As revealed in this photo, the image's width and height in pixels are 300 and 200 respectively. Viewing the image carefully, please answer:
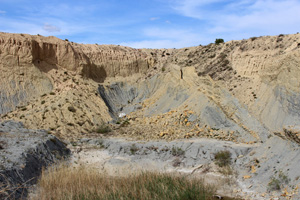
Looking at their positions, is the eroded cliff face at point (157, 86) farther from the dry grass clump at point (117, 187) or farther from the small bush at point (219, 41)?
the dry grass clump at point (117, 187)

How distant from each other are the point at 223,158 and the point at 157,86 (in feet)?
57.6

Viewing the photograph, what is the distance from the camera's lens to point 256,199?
1370 cm

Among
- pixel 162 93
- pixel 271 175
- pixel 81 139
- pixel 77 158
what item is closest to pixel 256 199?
pixel 271 175

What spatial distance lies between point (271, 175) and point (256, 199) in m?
1.51

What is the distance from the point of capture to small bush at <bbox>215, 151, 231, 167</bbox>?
1735 centimetres

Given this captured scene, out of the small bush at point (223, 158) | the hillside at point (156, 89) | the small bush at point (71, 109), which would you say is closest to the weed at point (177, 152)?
the small bush at point (223, 158)

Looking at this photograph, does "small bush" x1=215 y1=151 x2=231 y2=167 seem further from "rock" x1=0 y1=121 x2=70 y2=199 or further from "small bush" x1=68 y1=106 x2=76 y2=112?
"small bush" x1=68 y1=106 x2=76 y2=112

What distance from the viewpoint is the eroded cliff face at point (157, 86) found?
22.6 metres

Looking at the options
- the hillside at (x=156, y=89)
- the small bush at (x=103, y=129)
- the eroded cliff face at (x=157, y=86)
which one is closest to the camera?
the hillside at (x=156, y=89)

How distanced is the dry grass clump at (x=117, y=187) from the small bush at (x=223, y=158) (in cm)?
421

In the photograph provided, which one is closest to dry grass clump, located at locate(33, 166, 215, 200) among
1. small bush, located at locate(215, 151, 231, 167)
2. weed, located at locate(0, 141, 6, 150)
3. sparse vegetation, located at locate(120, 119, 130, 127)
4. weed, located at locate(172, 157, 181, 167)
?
small bush, located at locate(215, 151, 231, 167)

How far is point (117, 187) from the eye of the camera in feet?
39.3

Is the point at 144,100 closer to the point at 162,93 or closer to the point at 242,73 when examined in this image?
the point at 162,93

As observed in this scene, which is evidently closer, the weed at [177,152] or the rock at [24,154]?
the rock at [24,154]
